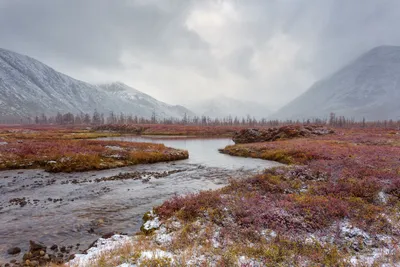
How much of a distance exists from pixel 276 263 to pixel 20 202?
19.5 meters

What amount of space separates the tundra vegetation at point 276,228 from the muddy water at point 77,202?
2.95m

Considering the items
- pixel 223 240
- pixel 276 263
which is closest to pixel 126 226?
pixel 223 240

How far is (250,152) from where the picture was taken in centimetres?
4691

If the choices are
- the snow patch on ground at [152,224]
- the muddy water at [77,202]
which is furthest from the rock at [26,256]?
the snow patch on ground at [152,224]

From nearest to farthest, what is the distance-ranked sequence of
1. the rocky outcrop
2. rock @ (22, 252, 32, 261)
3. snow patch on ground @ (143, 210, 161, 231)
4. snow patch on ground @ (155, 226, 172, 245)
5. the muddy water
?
1. rock @ (22, 252, 32, 261)
2. snow patch on ground @ (155, 226, 172, 245)
3. the muddy water
4. snow patch on ground @ (143, 210, 161, 231)
5. the rocky outcrop

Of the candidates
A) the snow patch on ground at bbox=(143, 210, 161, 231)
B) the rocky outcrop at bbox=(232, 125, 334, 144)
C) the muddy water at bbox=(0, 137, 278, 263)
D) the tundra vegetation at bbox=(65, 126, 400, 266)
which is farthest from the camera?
the rocky outcrop at bbox=(232, 125, 334, 144)

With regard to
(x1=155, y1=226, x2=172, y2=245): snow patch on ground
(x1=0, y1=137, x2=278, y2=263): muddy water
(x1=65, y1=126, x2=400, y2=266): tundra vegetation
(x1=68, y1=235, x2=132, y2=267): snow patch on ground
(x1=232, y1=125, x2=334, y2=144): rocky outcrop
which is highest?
(x1=232, y1=125, x2=334, y2=144): rocky outcrop

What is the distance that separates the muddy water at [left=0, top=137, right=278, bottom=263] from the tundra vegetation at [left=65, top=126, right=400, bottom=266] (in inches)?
116

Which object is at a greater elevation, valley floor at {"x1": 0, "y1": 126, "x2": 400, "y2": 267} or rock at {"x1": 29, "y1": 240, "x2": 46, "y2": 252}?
valley floor at {"x1": 0, "y1": 126, "x2": 400, "y2": 267}

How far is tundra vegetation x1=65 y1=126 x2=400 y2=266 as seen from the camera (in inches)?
356

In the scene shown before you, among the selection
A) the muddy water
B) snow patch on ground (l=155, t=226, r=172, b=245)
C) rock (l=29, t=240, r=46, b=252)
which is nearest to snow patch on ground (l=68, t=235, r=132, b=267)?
the muddy water

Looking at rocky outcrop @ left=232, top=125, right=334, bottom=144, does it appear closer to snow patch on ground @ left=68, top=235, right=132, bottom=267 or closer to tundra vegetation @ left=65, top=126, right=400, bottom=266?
tundra vegetation @ left=65, top=126, right=400, bottom=266

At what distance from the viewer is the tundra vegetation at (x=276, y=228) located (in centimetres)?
905

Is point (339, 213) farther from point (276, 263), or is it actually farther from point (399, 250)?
point (276, 263)
